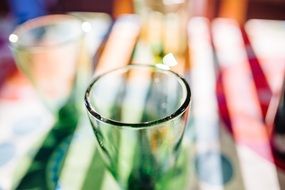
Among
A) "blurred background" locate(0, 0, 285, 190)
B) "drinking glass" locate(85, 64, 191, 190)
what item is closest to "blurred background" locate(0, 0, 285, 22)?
"blurred background" locate(0, 0, 285, 190)

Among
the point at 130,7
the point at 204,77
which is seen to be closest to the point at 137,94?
the point at 204,77

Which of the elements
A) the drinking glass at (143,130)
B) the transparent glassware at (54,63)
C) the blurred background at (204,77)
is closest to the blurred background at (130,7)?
the blurred background at (204,77)

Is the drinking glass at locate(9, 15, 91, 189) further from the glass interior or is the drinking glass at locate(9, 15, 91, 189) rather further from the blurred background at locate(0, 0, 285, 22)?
the blurred background at locate(0, 0, 285, 22)

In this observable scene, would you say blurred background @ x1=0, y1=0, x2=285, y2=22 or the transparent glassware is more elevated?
the transparent glassware

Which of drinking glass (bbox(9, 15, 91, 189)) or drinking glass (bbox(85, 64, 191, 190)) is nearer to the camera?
drinking glass (bbox(85, 64, 191, 190))

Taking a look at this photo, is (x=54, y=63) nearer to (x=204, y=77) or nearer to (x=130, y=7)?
(x=204, y=77)

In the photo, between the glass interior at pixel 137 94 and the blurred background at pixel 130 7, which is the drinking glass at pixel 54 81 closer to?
the glass interior at pixel 137 94

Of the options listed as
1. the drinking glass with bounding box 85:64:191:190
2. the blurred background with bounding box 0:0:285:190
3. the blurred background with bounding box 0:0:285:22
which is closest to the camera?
the drinking glass with bounding box 85:64:191:190
